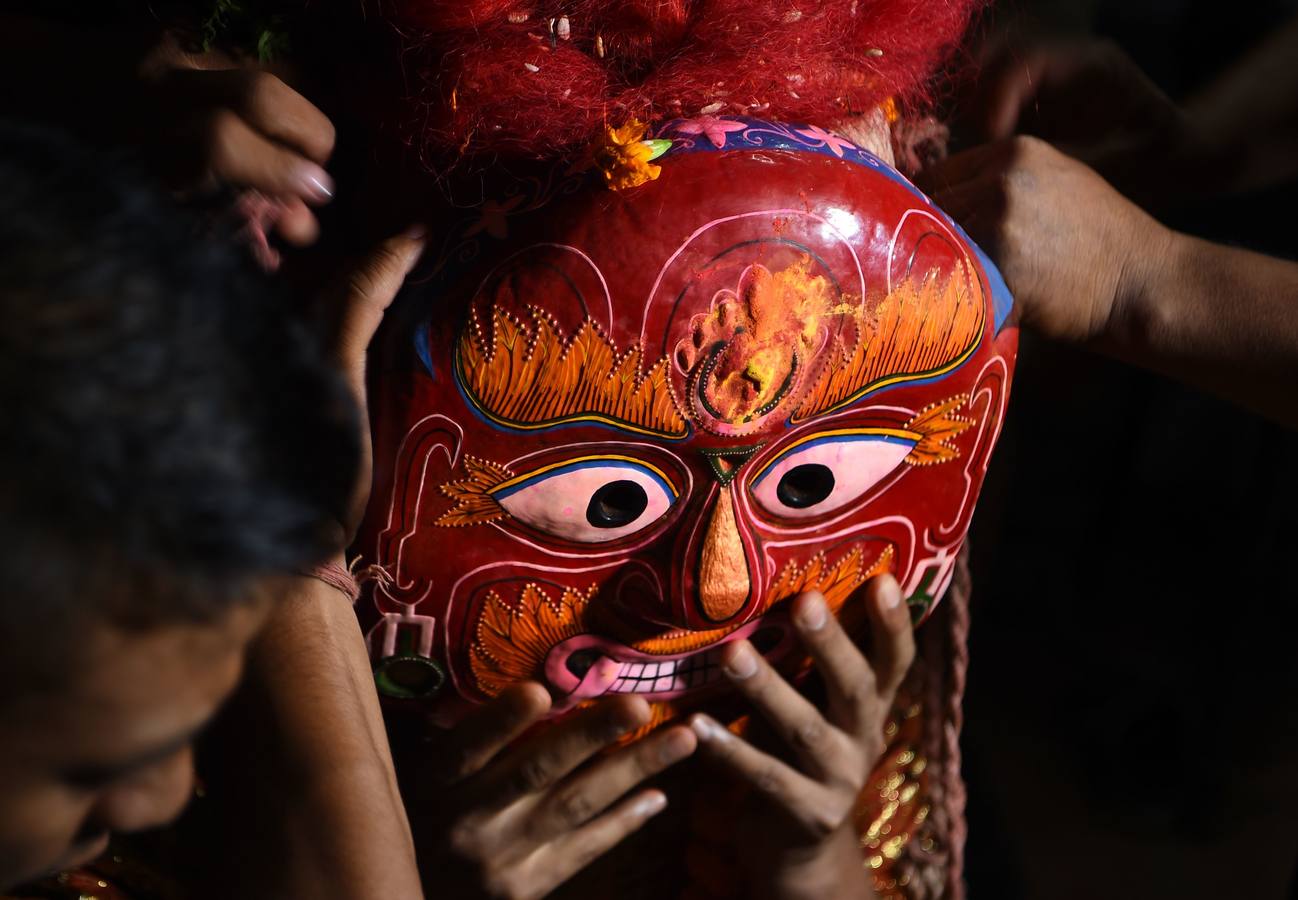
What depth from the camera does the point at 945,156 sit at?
37.9 inches

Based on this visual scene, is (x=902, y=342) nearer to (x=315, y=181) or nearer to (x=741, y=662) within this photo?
(x=741, y=662)

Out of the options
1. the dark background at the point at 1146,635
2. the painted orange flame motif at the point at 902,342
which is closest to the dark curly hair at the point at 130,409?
the painted orange flame motif at the point at 902,342

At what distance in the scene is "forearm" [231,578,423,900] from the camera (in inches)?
28.8

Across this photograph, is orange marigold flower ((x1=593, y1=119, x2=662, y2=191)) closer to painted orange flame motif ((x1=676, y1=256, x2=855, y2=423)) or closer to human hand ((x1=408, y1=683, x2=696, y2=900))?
painted orange flame motif ((x1=676, y1=256, x2=855, y2=423))

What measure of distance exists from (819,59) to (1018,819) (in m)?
1.86

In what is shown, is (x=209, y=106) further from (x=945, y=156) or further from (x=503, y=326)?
(x=945, y=156)

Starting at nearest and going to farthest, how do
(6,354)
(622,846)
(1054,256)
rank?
(6,354)
(1054,256)
(622,846)

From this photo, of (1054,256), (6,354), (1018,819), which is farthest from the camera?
(1018,819)

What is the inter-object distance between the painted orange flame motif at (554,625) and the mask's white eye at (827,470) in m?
0.05

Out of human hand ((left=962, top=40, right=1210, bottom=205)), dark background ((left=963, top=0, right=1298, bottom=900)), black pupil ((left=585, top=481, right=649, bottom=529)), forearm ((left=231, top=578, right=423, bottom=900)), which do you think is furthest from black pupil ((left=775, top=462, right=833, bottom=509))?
dark background ((left=963, top=0, right=1298, bottom=900))

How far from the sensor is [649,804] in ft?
3.26

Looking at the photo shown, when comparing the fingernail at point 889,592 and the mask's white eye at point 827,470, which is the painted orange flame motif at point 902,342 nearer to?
the mask's white eye at point 827,470

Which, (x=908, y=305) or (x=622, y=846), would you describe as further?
(x=622, y=846)

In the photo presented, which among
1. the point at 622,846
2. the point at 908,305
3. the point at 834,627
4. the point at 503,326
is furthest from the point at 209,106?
the point at 622,846
